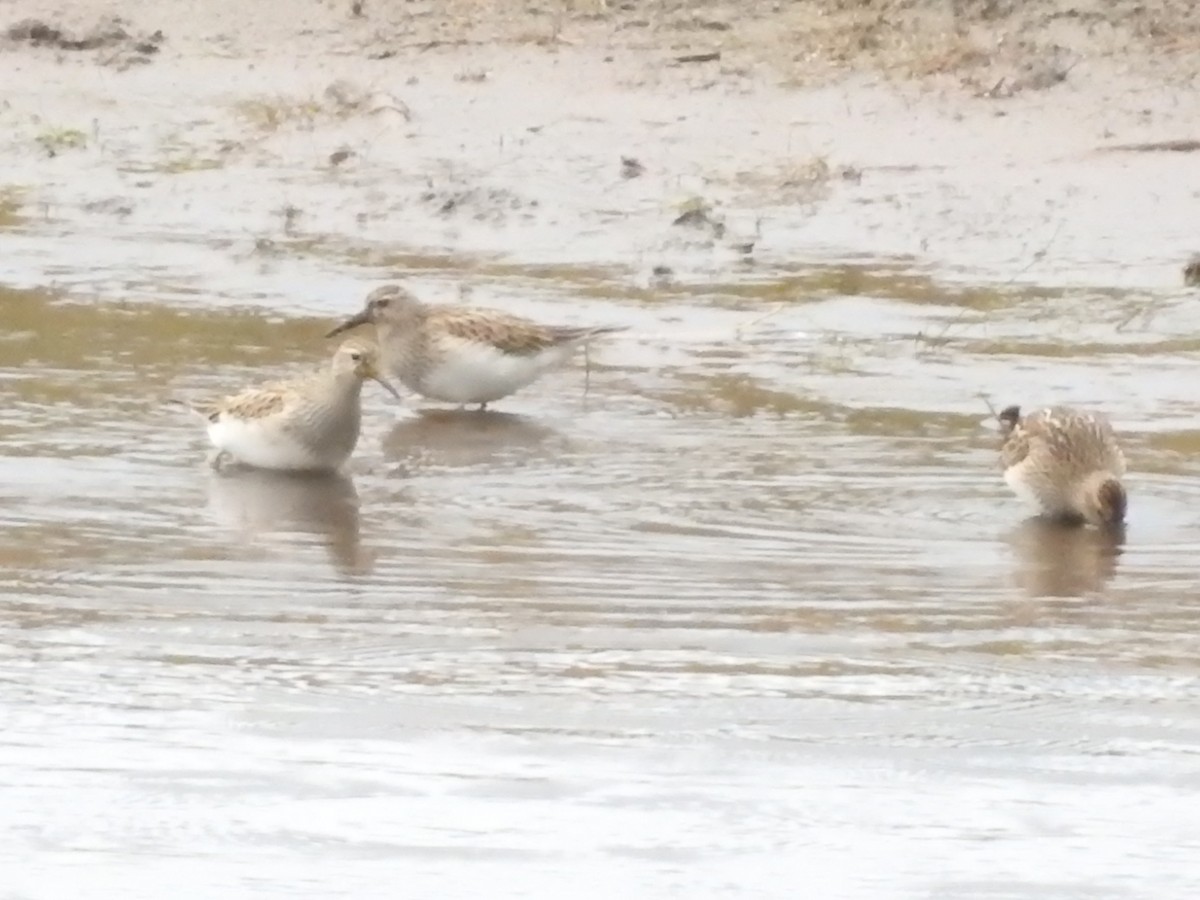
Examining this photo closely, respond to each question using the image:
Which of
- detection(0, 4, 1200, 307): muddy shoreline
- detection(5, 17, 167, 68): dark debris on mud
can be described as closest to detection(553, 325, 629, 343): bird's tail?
detection(0, 4, 1200, 307): muddy shoreline

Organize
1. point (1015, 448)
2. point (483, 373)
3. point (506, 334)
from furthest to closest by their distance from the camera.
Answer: point (506, 334) < point (483, 373) < point (1015, 448)

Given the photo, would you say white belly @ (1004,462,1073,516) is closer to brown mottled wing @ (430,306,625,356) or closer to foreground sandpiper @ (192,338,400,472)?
foreground sandpiper @ (192,338,400,472)

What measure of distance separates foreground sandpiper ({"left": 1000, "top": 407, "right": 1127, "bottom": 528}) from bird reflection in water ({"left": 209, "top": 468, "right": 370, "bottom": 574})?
1.99 metres

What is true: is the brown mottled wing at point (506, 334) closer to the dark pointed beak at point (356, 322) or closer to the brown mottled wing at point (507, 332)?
the brown mottled wing at point (507, 332)

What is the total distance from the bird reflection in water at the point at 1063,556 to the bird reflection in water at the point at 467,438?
5.92 ft

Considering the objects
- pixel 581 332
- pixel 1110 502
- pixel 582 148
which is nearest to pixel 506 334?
pixel 581 332

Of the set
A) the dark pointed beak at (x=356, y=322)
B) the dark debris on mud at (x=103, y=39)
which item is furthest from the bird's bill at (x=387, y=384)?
the dark debris on mud at (x=103, y=39)

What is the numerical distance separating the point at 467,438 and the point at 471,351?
56cm

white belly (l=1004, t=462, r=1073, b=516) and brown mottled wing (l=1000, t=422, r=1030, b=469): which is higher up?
brown mottled wing (l=1000, t=422, r=1030, b=469)

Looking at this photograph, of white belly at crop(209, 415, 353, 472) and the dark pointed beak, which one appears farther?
the dark pointed beak

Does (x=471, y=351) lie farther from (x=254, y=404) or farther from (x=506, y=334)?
(x=254, y=404)

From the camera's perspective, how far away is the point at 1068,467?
31.6 feet

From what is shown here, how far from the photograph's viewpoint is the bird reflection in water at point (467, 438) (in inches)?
425

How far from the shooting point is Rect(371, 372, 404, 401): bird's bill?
1058 cm
